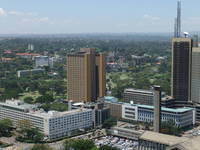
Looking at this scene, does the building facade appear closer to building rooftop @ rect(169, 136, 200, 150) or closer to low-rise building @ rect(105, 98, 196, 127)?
low-rise building @ rect(105, 98, 196, 127)

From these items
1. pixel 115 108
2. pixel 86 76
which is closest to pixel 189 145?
pixel 115 108

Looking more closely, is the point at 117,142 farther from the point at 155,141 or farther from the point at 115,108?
the point at 115,108

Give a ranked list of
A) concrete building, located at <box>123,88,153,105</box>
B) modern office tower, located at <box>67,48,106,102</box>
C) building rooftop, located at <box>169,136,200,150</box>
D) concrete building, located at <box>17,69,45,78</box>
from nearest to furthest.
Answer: building rooftop, located at <box>169,136,200,150</box> → modern office tower, located at <box>67,48,106,102</box> → concrete building, located at <box>123,88,153,105</box> → concrete building, located at <box>17,69,45,78</box>

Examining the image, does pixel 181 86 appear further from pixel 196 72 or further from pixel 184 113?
pixel 184 113

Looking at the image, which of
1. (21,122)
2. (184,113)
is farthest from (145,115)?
(21,122)

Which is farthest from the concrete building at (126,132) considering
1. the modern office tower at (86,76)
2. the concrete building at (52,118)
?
the modern office tower at (86,76)

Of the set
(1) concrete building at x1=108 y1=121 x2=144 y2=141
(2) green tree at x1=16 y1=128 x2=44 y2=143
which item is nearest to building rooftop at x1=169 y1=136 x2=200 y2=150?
(1) concrete building at x1=108 y1=121 x2=144 y2=141

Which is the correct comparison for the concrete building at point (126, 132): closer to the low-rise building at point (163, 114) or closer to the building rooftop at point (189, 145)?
the low-rise building at point (163, 114)

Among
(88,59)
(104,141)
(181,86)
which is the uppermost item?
(88,59)
